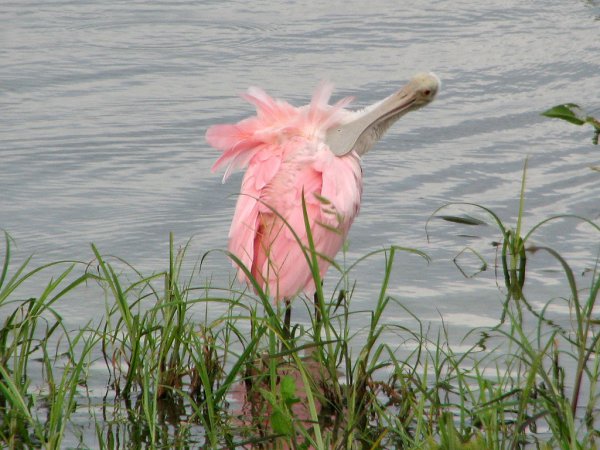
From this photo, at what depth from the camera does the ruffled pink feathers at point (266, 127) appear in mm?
5504

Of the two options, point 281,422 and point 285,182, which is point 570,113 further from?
point 285,182

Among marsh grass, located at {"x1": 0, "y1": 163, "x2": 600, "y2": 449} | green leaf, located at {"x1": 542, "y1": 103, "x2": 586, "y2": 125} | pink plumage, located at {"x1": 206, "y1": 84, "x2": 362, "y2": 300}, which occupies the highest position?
green leaf, located at {"x1": 542, "y1": 103, "x2": 586, "y2": 125}

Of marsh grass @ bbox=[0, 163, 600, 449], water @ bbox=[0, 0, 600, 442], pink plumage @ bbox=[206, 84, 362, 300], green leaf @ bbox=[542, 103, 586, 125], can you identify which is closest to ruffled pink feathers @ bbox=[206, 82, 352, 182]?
pink plumage @ bbox=[206, 84, 362, 300]

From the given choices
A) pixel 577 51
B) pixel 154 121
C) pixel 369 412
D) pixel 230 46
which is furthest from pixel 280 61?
pixel 369 412

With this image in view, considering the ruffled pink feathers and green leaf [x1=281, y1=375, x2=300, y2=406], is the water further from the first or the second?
green leaf [x1=281, y1=375, x2=300, y2=406]

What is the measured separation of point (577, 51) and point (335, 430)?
7.38 metres

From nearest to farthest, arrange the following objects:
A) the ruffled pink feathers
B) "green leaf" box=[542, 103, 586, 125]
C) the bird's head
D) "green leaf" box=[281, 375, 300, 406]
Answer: "green leaf" box=[542, 103, 586, 125]
"green leaf" box=[281, 375, 300, 406]
the ruffled pink feathers
the bird's head

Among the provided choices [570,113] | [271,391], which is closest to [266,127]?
[271,391]

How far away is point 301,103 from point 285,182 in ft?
12.6

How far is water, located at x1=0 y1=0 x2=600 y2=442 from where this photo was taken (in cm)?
659

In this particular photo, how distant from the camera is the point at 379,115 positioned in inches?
235

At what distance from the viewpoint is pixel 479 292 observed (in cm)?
595

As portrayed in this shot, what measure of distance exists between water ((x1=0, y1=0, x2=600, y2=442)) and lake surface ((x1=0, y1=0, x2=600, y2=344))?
0.02m

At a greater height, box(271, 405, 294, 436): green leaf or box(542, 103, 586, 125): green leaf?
box(542, 103, 586, 125): green leaf
